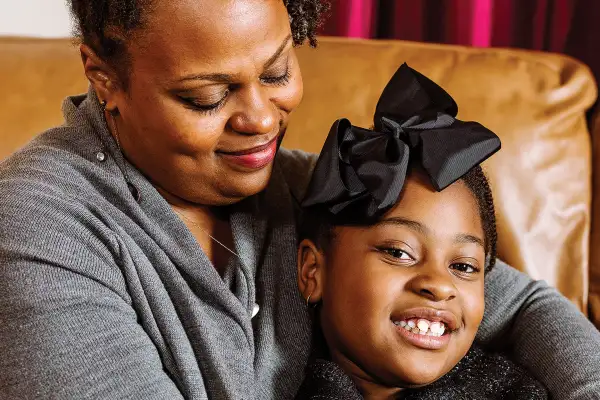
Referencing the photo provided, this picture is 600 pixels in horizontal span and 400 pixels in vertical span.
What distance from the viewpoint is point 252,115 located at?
3.61 feet

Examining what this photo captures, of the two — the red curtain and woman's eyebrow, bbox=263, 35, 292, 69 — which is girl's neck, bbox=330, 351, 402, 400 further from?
the red curtain

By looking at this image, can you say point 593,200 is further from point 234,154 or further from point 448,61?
point 234,154

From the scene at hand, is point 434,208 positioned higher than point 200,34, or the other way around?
point 200,34

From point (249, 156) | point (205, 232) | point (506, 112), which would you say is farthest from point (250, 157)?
point (506, 112)

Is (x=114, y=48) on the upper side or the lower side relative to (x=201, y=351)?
upper

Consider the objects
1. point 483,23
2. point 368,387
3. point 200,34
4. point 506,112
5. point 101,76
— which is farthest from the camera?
point 483,23

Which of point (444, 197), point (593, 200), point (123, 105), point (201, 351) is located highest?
point (123, 105)

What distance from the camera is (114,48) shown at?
43.1 inches

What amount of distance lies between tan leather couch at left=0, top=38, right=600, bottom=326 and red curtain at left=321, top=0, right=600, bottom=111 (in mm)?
388

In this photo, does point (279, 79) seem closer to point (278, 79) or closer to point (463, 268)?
point (278, 79)

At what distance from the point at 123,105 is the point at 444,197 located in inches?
19.0

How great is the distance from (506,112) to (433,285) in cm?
64

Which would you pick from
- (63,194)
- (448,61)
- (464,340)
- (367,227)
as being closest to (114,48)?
(63,194)

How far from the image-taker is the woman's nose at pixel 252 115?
1.10 m
